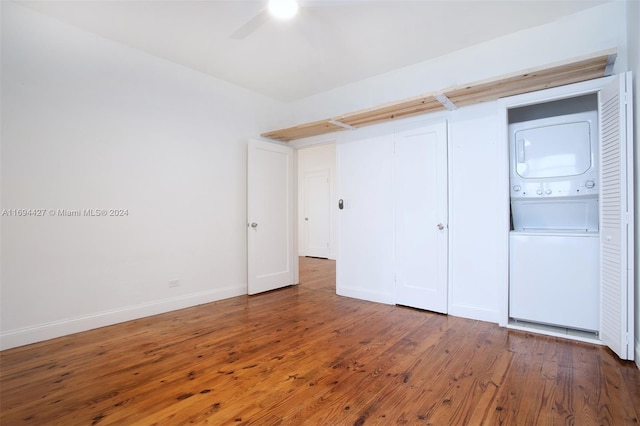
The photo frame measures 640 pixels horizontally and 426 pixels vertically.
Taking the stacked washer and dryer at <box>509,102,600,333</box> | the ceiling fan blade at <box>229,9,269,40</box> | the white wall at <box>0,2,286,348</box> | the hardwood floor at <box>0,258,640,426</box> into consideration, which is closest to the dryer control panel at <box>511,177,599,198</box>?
the stacked washer and dryer at <box>509,102,600,333</box>

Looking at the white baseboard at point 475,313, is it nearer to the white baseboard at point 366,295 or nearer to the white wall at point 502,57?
the white baseboard at point 366,295

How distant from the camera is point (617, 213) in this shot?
7.45 ft

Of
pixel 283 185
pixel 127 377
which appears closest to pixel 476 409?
pixel 127 377

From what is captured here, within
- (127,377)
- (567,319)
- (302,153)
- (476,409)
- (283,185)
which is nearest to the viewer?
(476,409)

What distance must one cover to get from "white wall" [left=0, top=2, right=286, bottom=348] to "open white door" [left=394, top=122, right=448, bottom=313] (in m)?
2.19

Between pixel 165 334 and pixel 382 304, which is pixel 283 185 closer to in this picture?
pixel 382 304

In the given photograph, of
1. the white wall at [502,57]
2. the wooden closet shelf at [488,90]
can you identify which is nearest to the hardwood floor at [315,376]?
the wooden closet shelf at [488,90]

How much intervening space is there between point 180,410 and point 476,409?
5.34ft

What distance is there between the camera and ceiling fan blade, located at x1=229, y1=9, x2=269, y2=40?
270 centimetres

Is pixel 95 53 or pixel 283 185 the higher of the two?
pixel 95 53

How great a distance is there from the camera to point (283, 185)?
4.75 m

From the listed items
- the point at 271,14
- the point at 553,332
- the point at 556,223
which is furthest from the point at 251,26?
the point at 553,332

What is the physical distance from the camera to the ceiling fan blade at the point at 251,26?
2.70 metres

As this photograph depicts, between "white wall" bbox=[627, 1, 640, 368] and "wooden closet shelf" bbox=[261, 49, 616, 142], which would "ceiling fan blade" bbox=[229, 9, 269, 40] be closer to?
"wooden closet shelf" bbox=[261, 49, 616, 142]
